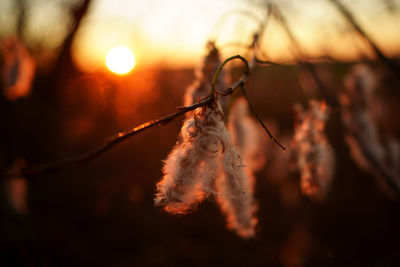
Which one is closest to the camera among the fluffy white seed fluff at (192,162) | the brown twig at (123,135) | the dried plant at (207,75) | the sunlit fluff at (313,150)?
the brown twig at (123,135)

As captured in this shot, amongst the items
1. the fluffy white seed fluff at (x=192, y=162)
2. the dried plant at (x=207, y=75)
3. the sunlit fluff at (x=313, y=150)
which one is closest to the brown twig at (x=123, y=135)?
the fluffy white seed fluff at (x=192, y=162)

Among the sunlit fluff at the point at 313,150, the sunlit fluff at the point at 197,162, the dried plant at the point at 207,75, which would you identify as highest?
the dried plant at the point at 207,75

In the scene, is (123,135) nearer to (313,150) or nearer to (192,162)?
(192,162)

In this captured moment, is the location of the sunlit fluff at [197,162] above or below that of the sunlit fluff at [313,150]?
below

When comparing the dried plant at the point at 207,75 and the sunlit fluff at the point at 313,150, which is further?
the sunlit fluff at the point at 313,150

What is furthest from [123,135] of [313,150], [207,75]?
[313,150]

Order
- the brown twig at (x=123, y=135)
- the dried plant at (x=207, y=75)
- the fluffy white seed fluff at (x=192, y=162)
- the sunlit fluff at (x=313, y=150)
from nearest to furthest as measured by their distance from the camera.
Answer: the brown twig at (x=123, y=135), the fluffy white seed fluff at (x=192, y=162), the dried plant at (x=207, y=75), the sunlit fluff at (x=313, y=150)

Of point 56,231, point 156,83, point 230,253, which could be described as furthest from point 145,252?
point 156,83

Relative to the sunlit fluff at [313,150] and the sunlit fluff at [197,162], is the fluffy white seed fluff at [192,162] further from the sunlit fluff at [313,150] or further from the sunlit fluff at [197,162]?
the sunlit fluff at [313,150]

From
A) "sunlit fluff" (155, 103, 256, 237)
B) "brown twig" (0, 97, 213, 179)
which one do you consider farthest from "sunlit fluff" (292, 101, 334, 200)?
"brown twig" (0, 97, 213, 179)

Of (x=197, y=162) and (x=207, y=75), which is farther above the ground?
(x=207, y=75)
